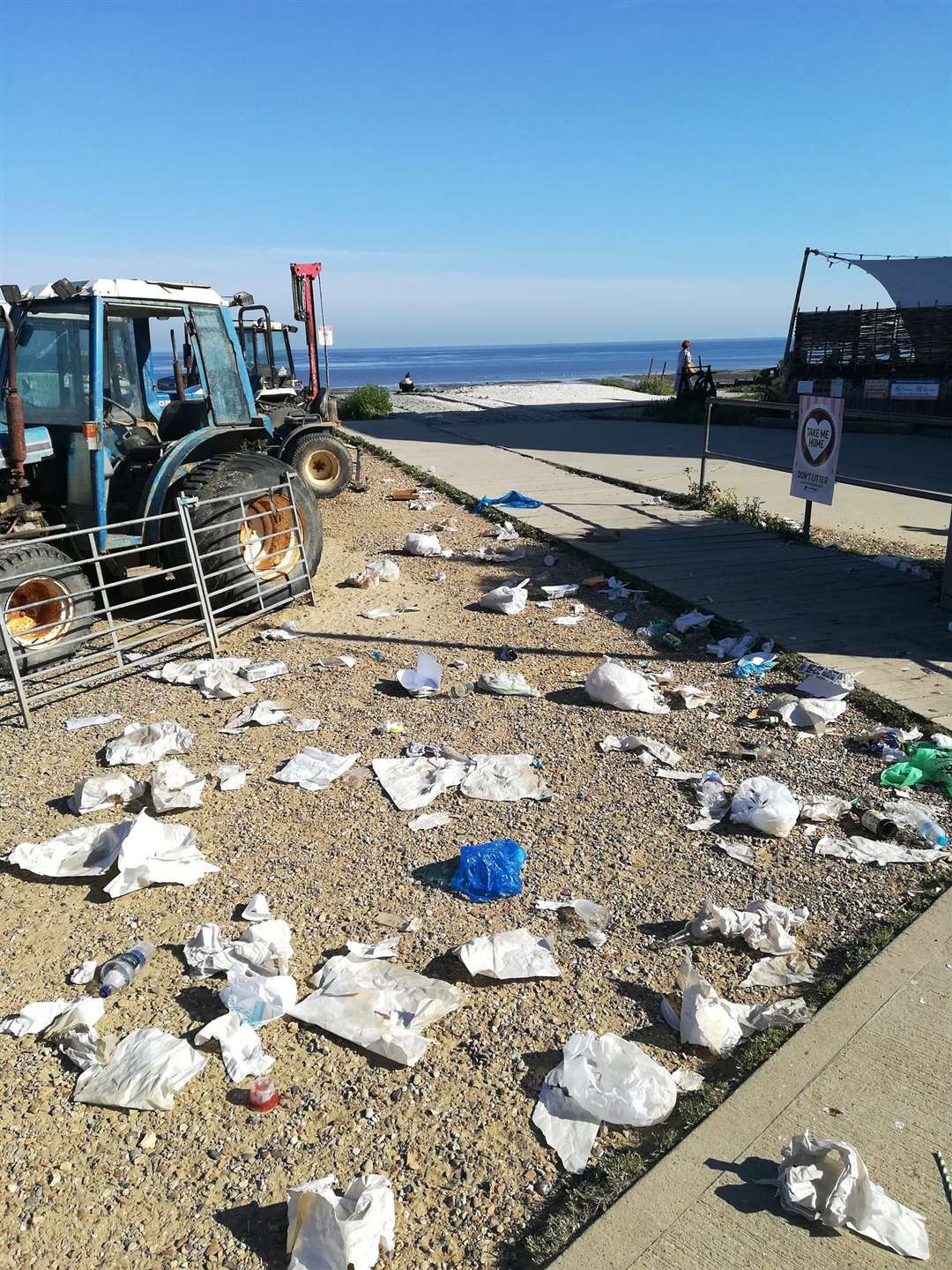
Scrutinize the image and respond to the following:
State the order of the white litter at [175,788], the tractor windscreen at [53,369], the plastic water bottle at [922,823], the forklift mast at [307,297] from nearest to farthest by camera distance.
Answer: the plastic water bottle at [922,823], the white litter at [175,788], the tractor windscreen at [53,369], the forklift mast at [307,297]

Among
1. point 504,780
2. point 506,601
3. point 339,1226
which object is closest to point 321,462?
point 506,601

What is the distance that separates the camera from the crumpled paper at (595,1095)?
2.44 m

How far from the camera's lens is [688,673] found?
5.70 metres

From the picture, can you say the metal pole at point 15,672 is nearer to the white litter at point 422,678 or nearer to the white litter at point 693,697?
the white litter at point 422,678

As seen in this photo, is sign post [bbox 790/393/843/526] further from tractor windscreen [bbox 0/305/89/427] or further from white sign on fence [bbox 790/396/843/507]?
tractor windscreen [bbox 0/305/89/427]

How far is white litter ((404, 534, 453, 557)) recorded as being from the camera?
8688 millimetres

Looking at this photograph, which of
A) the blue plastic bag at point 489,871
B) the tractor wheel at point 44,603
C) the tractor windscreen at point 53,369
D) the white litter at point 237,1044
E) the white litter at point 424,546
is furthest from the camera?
the white litter at point 424,546

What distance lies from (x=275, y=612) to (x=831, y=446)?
4.90 m

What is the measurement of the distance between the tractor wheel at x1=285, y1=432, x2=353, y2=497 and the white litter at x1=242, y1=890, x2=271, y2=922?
332 inches

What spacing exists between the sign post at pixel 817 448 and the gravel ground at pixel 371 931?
2.97 meters

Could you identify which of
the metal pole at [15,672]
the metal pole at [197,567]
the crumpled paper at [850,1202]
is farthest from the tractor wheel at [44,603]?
the crumpled paper at [850,1202]

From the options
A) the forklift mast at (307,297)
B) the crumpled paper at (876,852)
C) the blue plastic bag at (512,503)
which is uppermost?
the forklift mast at (307,297)

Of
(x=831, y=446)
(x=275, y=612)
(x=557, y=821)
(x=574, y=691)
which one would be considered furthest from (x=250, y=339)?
(x=557, y=821)

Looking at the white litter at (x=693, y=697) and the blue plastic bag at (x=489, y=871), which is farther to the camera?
the white litter at (x=693, y=697)
